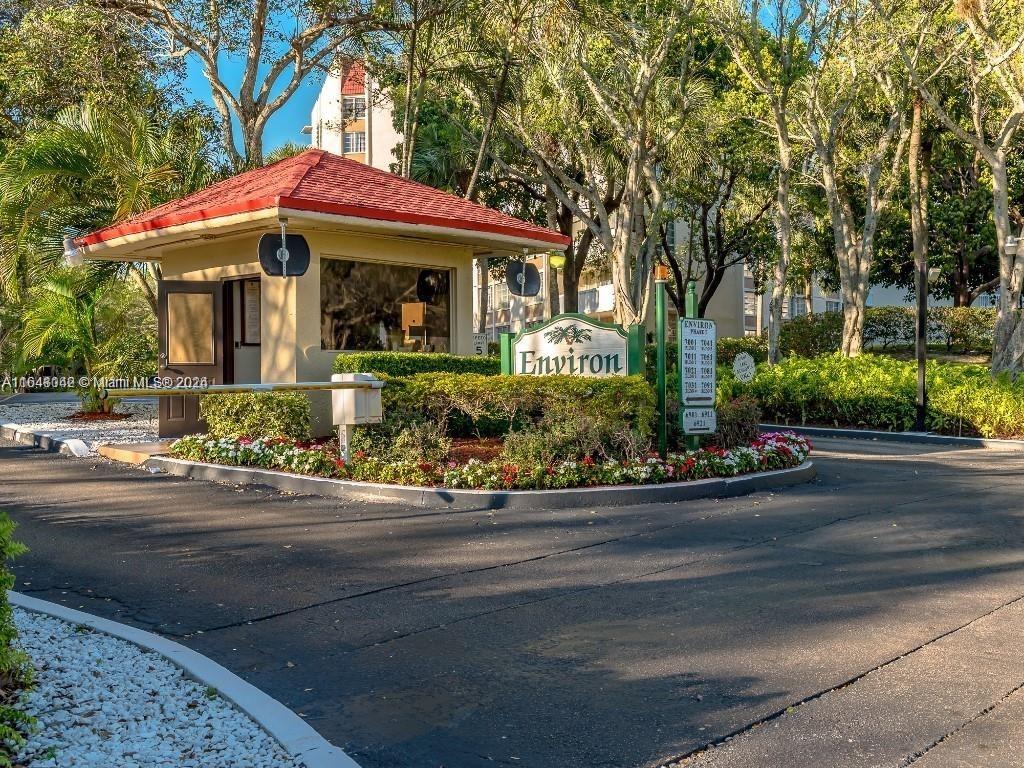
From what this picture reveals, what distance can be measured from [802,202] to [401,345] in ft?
71.3

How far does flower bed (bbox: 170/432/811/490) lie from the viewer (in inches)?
439

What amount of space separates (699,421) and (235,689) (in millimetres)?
8861

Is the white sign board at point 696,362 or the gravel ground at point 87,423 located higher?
the white sign board at point 696,362

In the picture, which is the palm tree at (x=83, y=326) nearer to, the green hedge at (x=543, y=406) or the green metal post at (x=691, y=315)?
the green hedge at (x=543, y=406)

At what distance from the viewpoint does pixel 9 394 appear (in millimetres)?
33625

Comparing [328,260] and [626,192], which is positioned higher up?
[626,192]

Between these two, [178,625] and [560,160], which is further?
[560,160]

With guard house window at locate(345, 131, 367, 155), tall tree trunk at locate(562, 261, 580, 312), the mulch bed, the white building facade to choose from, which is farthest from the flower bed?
guard house window at locate(345, 131, 367, 155)

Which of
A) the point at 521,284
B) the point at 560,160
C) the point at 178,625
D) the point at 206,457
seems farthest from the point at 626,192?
the point at 178,625

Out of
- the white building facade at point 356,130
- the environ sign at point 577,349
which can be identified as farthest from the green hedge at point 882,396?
the white building facade at point 356,130

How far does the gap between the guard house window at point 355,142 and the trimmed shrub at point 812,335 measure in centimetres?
3401

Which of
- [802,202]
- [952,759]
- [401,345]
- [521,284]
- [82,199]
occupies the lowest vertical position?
[952,759]

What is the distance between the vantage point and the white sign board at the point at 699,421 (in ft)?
41.1

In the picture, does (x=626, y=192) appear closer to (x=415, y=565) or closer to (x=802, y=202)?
(x=802, y=202)
